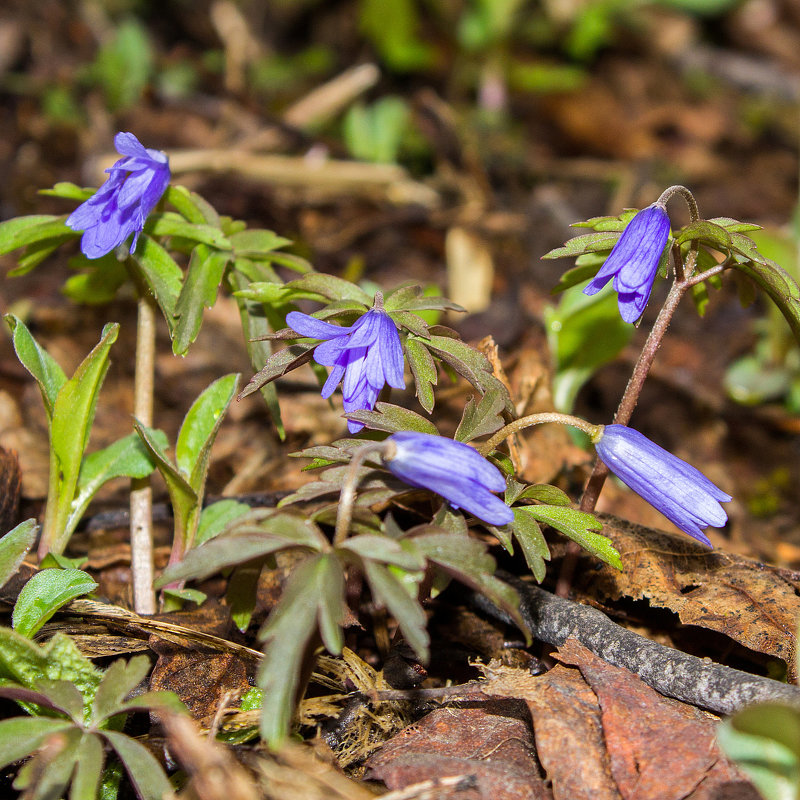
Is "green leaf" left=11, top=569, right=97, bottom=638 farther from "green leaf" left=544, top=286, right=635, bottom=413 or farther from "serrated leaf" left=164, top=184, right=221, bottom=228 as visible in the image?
"green leaf" left=544, top=286, right=635, bottom=413

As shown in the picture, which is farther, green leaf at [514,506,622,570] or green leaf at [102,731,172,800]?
green leaf at [514,506,622,570]

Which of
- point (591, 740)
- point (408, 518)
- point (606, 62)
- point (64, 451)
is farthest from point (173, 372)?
point (606, 62)

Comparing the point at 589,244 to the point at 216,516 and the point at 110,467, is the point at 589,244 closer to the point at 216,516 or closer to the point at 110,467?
the point at 216,516

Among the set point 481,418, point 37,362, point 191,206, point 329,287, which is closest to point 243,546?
point 481,418

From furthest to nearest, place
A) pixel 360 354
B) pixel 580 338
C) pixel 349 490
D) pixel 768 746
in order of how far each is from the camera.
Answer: pixel 580 338 < pixel 360 354 < pixel 349 490 < pixel 768 746

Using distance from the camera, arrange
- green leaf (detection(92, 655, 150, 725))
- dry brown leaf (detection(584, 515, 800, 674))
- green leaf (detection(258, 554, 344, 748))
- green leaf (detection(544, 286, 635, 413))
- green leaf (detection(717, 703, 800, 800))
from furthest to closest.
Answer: green leaf (detection(544, 286, 635, 413)) < dry brown leaf (detection(584, 515, 800, 674)) < green leaf (detection(92, 655, 150, 725)) < green leaf (detection(258, 554, 344, 748)) < green leaf (detection(717, 703, 800, 800))

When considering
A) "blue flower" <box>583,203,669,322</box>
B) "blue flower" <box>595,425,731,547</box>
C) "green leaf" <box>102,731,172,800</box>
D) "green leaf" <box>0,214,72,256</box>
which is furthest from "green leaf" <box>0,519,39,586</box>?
"blue flower" <box>583,203,669,322</box>

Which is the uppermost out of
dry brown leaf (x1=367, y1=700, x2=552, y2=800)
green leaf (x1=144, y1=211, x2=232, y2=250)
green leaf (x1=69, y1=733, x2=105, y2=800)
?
green leaf (x1=144, y1=211, x2=232, y2=250)
